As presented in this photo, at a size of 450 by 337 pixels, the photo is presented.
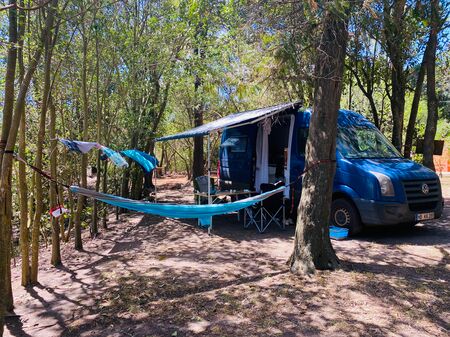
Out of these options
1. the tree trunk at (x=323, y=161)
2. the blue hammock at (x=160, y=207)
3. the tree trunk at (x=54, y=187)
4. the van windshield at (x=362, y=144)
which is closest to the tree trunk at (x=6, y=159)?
the blue hammock at (x=160, y=207)

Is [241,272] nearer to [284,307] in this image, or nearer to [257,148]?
[284,307]

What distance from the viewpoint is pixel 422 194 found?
6.23 meters

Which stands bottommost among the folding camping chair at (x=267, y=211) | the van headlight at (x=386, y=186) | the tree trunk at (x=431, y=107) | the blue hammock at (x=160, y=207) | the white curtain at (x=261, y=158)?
the folding camping chair at (x=267, y=211)

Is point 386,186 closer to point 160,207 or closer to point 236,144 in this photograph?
point 160,207

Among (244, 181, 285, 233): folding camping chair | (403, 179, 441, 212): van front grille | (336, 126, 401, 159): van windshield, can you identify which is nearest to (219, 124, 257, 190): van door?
(244, 181, 285, 233): folding camping chair

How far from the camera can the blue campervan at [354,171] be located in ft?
19.7

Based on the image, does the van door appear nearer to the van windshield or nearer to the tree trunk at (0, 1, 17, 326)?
the van windshield

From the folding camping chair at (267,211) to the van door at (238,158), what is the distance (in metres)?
0.64

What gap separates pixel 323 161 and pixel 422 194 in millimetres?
2640

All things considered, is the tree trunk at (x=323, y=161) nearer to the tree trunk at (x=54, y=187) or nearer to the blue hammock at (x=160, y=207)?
the blue hammock at (x=160, y=207)

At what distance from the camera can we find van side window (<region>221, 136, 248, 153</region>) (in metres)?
8.88

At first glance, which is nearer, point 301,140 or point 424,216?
point 424,216

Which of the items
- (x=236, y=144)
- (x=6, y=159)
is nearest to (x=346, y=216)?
(x=236, y=144)

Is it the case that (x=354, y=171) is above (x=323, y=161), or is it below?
below
